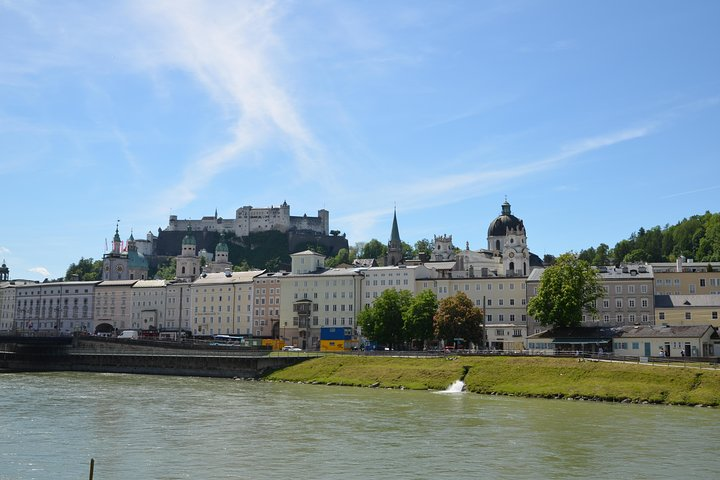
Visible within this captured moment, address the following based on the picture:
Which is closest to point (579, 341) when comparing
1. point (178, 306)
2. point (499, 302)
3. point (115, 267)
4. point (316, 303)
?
point (499, 302)

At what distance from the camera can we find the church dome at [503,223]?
14188 centimetres

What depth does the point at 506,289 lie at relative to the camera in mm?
102625

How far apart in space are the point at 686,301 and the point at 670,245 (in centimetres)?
9424

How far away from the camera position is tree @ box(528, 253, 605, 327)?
3211 inches

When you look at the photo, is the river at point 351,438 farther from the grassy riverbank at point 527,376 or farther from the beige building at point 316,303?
the beige building at point 316,303

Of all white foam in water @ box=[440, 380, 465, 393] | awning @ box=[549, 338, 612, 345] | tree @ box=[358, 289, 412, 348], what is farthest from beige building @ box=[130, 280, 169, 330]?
white foam in water @ box=[440, 380, 465, 393]

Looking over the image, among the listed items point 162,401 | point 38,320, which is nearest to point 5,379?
point 162,401

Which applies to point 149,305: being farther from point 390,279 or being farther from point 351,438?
point 351,438

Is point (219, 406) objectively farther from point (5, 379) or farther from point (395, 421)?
point (5, 379)

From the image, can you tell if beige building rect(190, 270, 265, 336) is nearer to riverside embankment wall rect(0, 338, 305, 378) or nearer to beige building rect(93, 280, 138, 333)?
beige building rect(93, 280, 138, 333)

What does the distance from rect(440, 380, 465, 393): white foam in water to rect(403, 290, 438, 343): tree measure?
27350 mm

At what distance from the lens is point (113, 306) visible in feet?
493

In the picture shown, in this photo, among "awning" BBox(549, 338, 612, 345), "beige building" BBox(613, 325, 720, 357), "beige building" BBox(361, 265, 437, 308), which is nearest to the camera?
"beige building" BBox(613, 325, 720, 357)

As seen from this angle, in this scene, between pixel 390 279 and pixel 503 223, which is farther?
pixel 503 223
